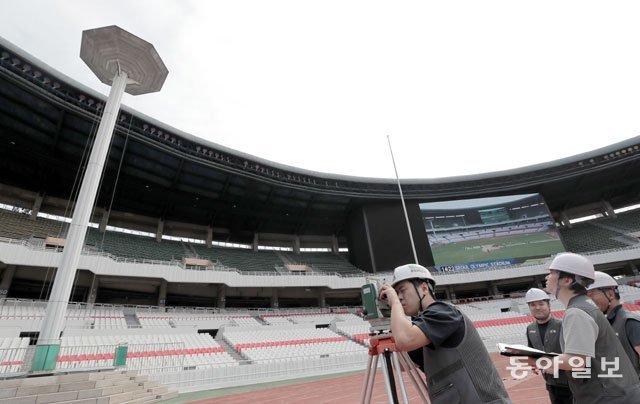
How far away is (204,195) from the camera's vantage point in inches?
1077

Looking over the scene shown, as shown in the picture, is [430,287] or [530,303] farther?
[530,303]

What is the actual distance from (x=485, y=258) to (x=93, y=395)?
3135 cm

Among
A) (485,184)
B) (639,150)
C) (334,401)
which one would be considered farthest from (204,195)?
(639,150)

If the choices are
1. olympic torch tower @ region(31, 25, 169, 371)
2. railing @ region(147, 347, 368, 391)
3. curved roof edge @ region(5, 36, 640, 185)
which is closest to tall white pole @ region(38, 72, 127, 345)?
olympic torch tower @ region(31, 25, 169, 371)

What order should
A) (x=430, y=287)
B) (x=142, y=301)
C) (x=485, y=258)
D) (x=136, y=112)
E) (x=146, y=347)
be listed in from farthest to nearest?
(x=485, y=258) → (x=142, y=301) → (x=136, y=112) → (x=146, y=347) → (x=430, y=287)

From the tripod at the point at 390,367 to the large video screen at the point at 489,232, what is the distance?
1175 inches

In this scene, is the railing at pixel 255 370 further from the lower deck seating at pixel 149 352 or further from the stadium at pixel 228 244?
→ the lower deck seating at pixel 149 352

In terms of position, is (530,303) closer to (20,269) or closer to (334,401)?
(334,401)

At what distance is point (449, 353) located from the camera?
1651mm

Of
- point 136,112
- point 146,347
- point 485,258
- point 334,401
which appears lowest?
point 334,401

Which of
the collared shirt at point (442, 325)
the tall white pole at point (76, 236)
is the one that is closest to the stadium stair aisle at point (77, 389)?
the tall white pole at point (76, 236)

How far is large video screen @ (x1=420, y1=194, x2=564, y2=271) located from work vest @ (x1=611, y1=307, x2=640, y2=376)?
28832mm

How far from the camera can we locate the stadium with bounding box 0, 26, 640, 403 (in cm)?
1396

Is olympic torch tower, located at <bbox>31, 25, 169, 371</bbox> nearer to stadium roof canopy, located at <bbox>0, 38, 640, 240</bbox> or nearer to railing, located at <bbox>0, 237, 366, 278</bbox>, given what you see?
stadium roof canopy, located at <bbox>0, 38, 640, 240</bbox>
